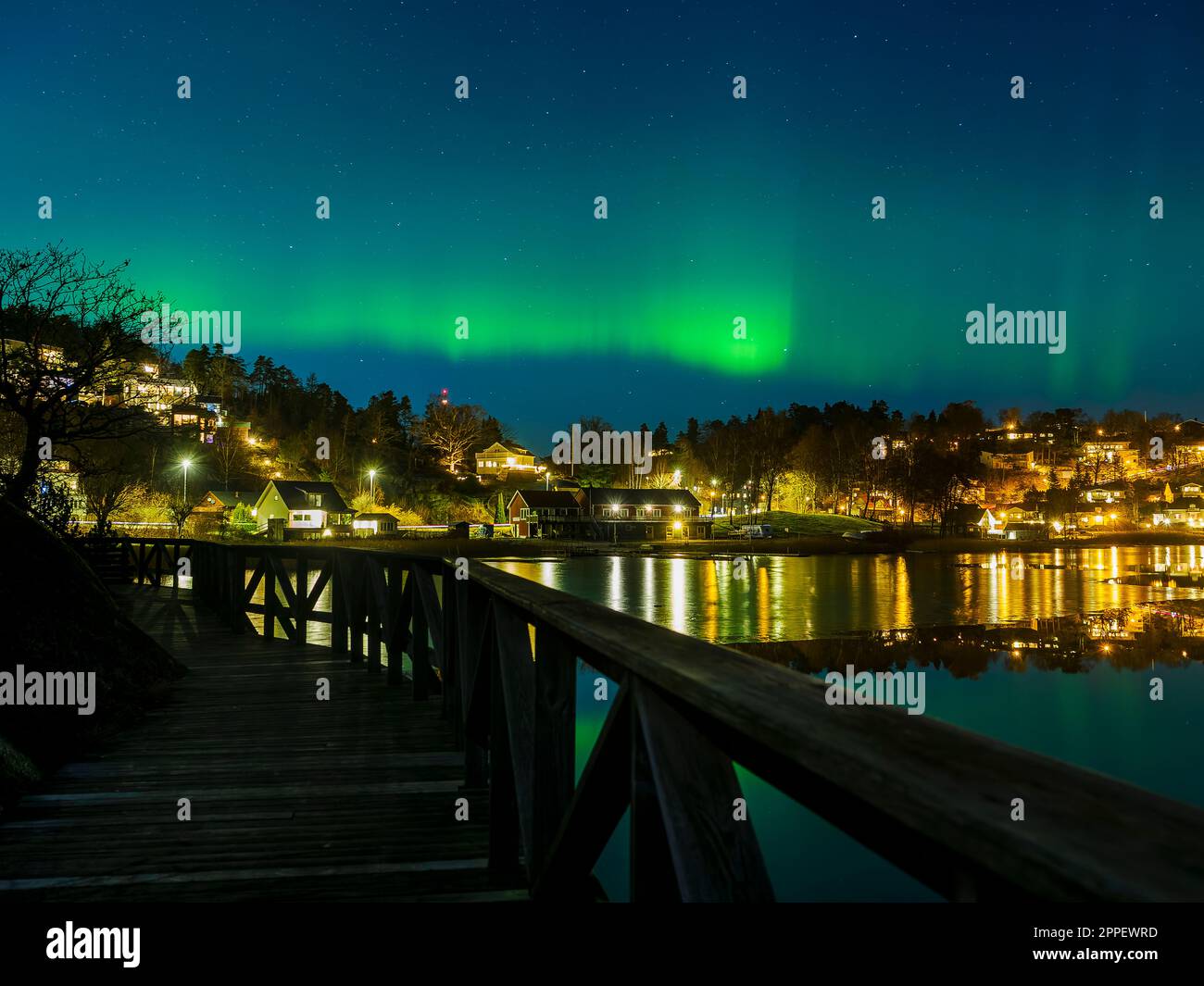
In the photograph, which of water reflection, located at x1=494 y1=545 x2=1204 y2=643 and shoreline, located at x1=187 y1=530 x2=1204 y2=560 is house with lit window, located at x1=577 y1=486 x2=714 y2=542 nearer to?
shoreline, located at x1=187 y1=530 x2=1204 y2=560

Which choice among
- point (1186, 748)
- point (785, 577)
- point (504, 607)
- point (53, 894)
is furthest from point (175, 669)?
point (785, 577)

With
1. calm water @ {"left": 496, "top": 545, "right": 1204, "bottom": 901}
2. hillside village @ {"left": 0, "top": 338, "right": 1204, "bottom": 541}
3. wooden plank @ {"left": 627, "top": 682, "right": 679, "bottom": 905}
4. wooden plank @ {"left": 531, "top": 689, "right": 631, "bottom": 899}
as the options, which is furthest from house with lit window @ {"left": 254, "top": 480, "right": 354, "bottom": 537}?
wooden plank @ {"left": 627, "top": 682, "right": 679, "bottom": 905}

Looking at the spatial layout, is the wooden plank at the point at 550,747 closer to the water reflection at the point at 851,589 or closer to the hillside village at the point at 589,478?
the water reflection at the point at 851,589

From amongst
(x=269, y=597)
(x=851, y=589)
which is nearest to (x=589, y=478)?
(x=851, y=589)

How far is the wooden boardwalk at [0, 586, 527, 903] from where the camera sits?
3.37 metres

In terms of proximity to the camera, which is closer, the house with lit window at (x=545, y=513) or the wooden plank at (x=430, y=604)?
the wooden plank at (x=430, y=604)

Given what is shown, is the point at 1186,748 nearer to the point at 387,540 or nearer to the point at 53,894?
the point at 53,894

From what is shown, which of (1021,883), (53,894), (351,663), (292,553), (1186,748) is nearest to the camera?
(1021,883)

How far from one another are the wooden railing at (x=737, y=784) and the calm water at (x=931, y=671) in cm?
190

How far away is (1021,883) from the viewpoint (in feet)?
2.47

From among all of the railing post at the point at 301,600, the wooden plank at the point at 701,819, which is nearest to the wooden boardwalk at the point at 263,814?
the wooden plank at the point at 701,819

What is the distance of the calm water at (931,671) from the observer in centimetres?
951

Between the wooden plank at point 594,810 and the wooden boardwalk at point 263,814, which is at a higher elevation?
the wooden plank at point 594,810
